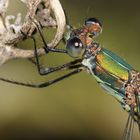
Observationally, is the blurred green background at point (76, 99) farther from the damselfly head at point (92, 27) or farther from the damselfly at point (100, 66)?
the damselfly head at point (92, 27)

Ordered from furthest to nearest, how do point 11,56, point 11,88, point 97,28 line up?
point 11,88, point 97,28, point 11,56

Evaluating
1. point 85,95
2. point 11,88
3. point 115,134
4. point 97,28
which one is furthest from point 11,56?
point 115,134

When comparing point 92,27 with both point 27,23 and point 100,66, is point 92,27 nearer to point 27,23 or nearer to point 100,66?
point 100,66

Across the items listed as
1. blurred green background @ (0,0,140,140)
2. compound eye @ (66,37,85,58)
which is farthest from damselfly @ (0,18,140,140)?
blurred green background @ (0,0,140,140)

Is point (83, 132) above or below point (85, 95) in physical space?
below

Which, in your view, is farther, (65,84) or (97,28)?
(65,84)

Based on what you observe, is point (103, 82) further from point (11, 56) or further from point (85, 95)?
point (85, 95)

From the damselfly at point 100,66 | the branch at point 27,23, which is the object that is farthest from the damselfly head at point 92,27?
the branch at point 27,23

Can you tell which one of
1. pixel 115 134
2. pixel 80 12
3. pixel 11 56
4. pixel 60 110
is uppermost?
pixel 80 12
